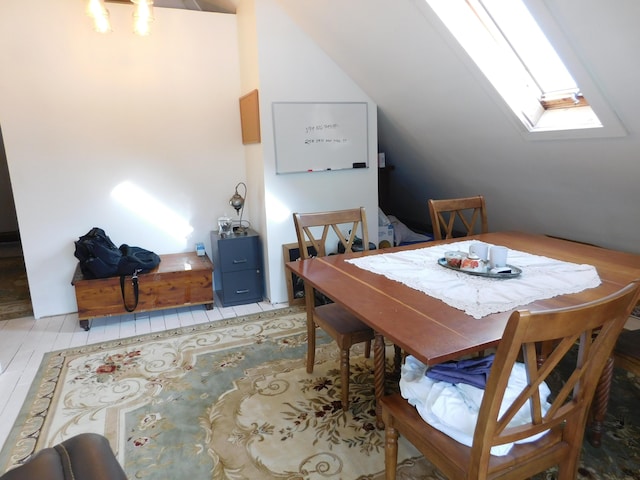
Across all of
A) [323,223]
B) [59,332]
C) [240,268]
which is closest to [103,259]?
[59,332]

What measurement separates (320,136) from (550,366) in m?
2.72

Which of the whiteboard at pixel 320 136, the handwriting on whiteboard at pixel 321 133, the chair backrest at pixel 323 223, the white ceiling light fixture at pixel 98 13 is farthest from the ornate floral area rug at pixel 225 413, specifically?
the white ceiling light fixture at pixel 98 13

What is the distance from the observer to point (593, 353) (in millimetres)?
1181

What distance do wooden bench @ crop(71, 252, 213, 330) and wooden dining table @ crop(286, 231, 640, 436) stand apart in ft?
5.02

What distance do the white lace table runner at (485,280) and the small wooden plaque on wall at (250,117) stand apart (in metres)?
1.67

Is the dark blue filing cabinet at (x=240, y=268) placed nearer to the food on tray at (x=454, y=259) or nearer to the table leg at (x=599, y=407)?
the food on tray at (x=454, y=259)

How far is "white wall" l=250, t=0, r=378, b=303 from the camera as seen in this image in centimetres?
325

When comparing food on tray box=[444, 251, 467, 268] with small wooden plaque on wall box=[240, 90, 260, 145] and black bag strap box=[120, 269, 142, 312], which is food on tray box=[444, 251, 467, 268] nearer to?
small wooden plaque on wall box=[240, 90, 260, 145]

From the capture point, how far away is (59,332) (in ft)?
10.5

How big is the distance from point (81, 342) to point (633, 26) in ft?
11.5

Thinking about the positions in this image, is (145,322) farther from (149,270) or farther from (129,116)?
(129,116)

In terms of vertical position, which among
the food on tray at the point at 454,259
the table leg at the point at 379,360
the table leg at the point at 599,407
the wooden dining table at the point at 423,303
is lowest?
the table leg at the point at 599,407

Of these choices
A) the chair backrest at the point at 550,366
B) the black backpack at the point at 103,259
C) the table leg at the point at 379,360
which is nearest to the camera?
the chair backrest at the point at 550,366

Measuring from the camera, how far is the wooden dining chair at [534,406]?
A: 3.27 feet
